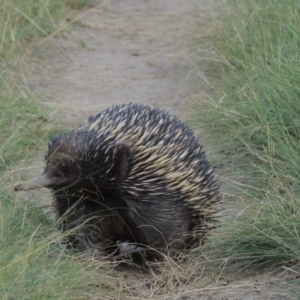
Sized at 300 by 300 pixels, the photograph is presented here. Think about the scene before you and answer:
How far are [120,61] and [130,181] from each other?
4349mm

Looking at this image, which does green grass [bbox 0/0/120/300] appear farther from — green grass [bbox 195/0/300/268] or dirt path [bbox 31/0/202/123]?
green grass [bbox 195/0/300/268]

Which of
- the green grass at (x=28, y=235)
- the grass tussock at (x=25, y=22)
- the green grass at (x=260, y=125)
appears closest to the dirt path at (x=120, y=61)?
the grass tussock at (x=25, y=22)

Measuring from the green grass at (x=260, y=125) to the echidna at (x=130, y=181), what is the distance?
10.4 inches

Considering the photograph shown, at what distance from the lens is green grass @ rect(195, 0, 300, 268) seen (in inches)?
174

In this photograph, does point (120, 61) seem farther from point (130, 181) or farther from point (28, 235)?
point (28, 235)

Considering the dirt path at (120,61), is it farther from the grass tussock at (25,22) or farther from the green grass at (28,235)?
the green grass at (28,235)

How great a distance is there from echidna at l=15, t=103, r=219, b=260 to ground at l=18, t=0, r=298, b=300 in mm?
1140

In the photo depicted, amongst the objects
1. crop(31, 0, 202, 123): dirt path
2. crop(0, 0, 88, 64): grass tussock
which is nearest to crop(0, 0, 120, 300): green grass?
crop(0, 0, 88, 64): grass tussock

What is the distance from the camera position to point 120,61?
8.87 m

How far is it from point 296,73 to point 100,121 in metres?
1.43

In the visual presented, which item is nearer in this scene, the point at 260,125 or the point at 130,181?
the point at 130,181

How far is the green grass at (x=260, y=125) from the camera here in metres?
4.41

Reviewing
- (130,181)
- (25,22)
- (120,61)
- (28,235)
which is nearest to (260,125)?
(130,181)

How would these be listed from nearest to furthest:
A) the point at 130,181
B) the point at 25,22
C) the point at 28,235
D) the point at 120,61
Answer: the point at 28,235
the point at 130,181
the point at 25,22
the point at 120,61
